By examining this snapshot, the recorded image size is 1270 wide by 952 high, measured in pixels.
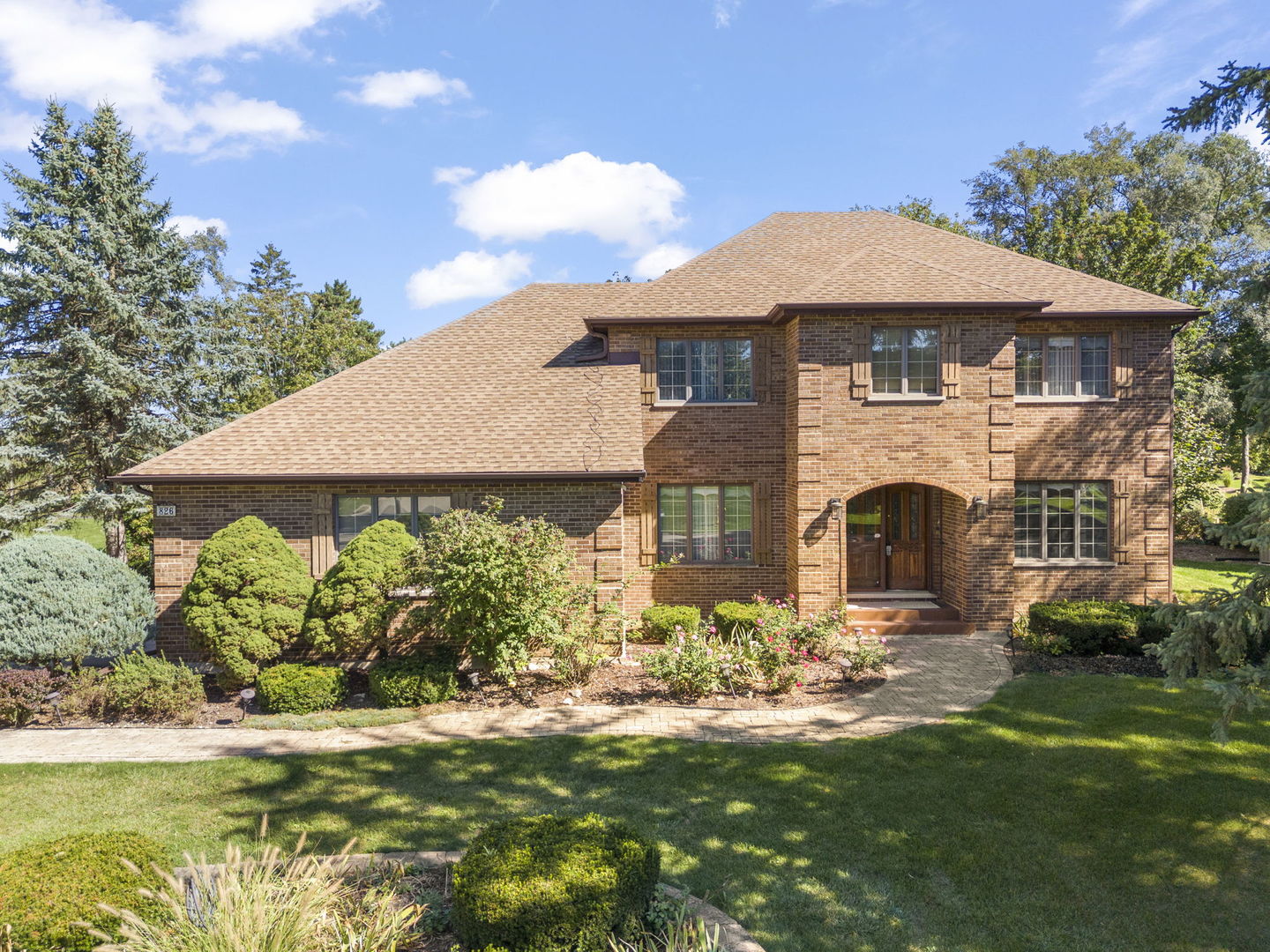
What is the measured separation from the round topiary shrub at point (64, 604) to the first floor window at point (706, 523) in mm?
9288

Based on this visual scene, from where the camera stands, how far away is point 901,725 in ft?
29.5

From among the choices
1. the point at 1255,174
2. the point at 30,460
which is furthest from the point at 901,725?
the point at 1255,174

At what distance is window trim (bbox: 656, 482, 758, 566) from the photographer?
47.8ft

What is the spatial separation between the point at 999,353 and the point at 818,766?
30.7 feet

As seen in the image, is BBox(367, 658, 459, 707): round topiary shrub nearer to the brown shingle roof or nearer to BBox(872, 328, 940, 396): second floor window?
the brown shingle roof

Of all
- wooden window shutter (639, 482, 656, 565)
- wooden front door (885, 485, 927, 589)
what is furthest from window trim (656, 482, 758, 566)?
wooden front door (885, 485, 927, 589)

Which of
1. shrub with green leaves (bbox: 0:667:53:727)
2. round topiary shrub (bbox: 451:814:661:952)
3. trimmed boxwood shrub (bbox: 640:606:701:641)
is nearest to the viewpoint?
round topiary shrub (bbox: 451:814:661:952)

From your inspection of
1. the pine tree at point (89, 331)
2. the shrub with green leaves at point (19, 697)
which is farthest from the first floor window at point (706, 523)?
the pine tree at point (89, 331)

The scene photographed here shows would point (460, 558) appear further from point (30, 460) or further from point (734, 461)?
point (30, 460)

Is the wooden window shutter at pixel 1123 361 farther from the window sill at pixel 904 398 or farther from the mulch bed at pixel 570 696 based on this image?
the mulch bed at pixel 570 696

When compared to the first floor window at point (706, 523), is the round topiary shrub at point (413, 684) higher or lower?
lower

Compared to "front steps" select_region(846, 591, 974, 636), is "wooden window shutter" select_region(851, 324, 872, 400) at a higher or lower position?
higher

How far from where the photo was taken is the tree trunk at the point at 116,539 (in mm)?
18484

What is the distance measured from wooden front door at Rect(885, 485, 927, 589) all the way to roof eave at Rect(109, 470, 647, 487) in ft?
22.1
